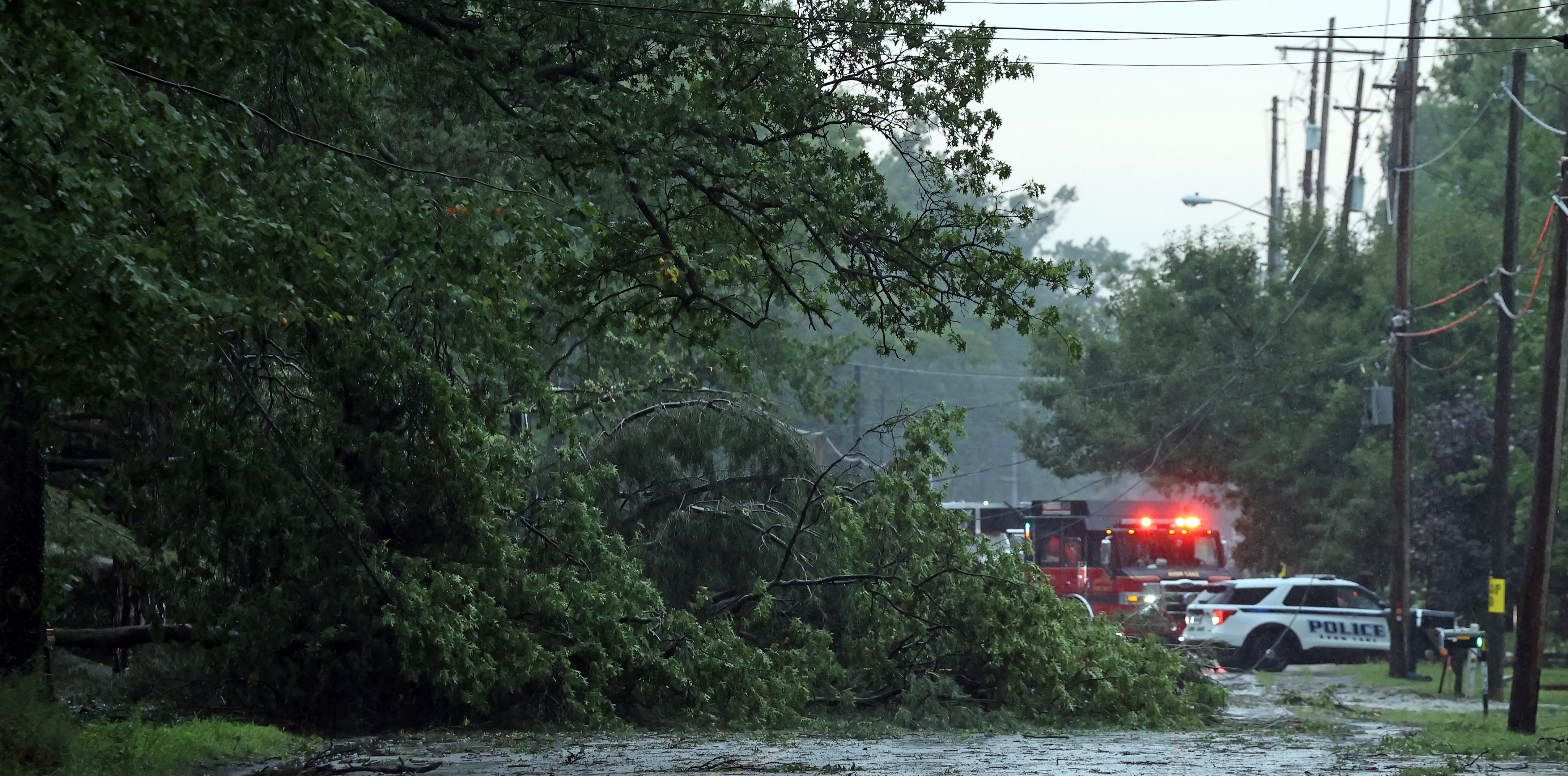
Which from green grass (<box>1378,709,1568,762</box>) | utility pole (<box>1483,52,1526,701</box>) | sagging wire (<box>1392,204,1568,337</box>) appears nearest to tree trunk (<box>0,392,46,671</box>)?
green grass (<box>1378,709,1568,762</box>)

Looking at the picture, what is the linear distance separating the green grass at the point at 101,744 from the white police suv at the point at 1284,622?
18560mm

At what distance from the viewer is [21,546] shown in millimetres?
11016

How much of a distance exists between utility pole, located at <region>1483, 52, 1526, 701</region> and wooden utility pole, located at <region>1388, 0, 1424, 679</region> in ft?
4.45

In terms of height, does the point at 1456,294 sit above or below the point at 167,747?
above

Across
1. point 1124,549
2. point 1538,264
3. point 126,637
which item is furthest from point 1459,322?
point 126,637

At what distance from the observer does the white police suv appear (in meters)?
27.0

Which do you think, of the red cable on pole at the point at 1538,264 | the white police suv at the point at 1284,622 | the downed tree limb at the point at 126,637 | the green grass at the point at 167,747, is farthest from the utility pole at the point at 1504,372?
the green grass at the point at 167,747

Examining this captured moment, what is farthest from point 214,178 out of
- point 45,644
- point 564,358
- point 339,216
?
point 564,358

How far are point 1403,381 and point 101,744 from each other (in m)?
22.9

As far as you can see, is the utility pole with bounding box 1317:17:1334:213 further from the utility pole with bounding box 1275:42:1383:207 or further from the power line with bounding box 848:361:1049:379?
the power line with bounding box 848:361:1049:379

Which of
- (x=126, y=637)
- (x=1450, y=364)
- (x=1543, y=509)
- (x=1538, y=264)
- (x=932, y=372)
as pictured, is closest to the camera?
(x=126, y=637)

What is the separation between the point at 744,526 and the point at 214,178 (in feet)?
30.1

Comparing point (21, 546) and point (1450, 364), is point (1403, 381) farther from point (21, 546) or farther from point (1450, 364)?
point (21, 546)

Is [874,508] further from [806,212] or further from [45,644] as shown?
[45,644]
